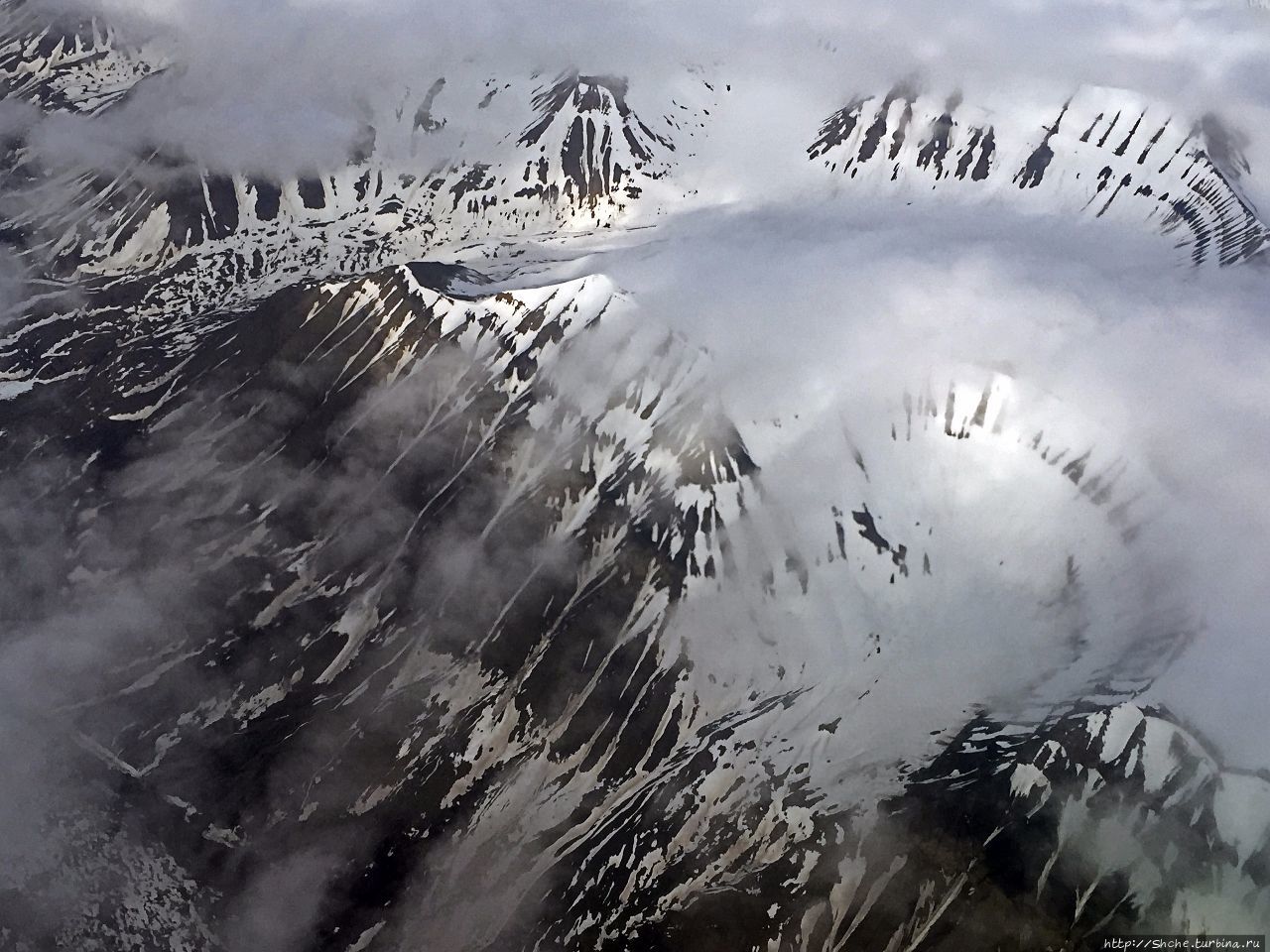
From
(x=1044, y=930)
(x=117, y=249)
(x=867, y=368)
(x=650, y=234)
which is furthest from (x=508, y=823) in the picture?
(x=117, y=249)

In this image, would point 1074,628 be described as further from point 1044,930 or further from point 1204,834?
point 1044,930

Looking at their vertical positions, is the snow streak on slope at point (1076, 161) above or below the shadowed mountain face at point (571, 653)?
above

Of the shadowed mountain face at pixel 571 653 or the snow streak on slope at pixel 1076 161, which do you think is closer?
the shadowed mountain face at pixel 571 653

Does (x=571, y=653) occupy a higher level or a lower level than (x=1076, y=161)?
lower

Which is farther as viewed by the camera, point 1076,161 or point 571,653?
point 1076,161
